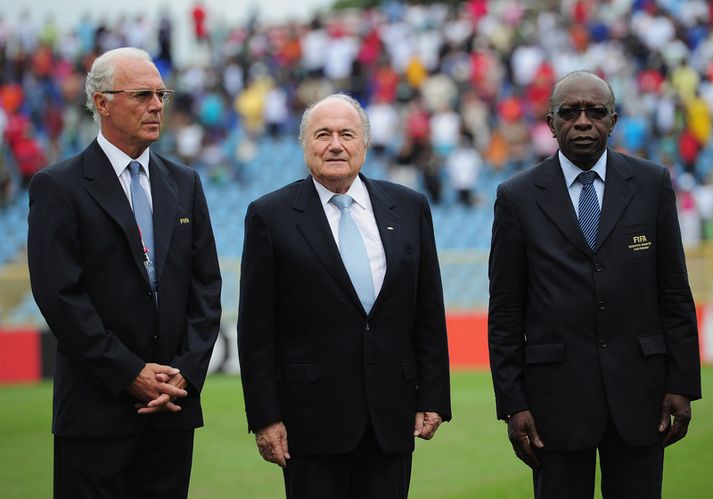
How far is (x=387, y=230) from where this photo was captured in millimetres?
4695

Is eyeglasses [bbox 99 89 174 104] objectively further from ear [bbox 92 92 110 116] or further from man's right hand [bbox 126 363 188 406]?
man's right hand [bbox 126 363 188 406]

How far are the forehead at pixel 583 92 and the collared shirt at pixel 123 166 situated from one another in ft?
5.61

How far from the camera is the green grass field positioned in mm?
7832

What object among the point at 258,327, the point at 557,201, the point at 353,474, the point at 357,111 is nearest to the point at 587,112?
the point at 557,201

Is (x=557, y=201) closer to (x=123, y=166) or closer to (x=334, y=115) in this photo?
(x=334, y=115)

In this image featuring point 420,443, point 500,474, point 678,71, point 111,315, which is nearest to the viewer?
point 111,315

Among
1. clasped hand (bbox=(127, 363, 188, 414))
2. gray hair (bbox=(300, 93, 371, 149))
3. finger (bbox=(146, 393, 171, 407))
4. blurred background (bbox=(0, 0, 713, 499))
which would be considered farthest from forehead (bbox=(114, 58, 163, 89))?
blurred background (bbox=(0, 0, 713, 499))

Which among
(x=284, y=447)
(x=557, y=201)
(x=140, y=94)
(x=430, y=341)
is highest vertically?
(x=140, y=94)

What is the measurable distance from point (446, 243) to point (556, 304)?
14136 millimetres

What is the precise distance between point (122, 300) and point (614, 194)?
2.03 m

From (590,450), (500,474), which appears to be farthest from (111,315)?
(500,474)

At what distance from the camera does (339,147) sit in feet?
15.2

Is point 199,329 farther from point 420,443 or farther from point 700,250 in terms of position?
point 700,250

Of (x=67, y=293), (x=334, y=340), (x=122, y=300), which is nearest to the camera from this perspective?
(x=67, y=293)
